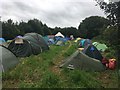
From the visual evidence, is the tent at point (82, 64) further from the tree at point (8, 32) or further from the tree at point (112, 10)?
the tree at point (8, 32)

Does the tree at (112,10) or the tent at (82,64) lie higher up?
the tree at (112,10)

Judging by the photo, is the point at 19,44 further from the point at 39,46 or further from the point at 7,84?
the point at 7,84

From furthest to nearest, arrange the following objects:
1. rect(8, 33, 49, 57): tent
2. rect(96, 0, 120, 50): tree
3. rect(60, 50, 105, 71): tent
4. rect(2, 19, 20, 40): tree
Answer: rect(2, 19, 20, 40): tree < rect(8, 33, 49, 57): tent < rect(60, 50, 105, 71): tent < rect(96, 0, 120, 50): tree

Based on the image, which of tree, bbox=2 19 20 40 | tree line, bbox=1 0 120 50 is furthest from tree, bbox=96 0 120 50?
tree, bbox=2 19 20 40

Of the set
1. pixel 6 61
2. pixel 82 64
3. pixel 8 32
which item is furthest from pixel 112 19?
pixel 8 32

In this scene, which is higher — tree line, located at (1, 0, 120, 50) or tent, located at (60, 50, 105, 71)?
tree line, located at (1, 0, 120, 50)

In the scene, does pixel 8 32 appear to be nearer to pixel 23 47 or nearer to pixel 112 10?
pixel 23 47

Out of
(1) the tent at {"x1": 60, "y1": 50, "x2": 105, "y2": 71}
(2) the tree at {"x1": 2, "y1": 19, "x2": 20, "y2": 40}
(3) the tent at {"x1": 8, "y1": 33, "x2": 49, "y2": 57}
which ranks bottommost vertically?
(1) the tent at {"x1": 60, "y1": 50, "x2": 105, "y2": 71}

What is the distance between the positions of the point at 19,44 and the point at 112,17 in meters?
9.25

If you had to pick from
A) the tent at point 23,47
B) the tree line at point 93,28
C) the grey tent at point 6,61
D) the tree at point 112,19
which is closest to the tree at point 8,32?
the tree line at point 93,28

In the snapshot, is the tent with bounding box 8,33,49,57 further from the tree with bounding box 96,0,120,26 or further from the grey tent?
the tree with bounding box 96,0,120,26

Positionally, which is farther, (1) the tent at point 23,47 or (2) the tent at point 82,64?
(1) the tent at point 23,47

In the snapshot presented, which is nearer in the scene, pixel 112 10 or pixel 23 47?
pixel 112 10

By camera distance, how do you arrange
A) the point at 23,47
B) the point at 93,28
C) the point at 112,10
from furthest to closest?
the point at 93,28, the point at 23,47, the point at 112,10
